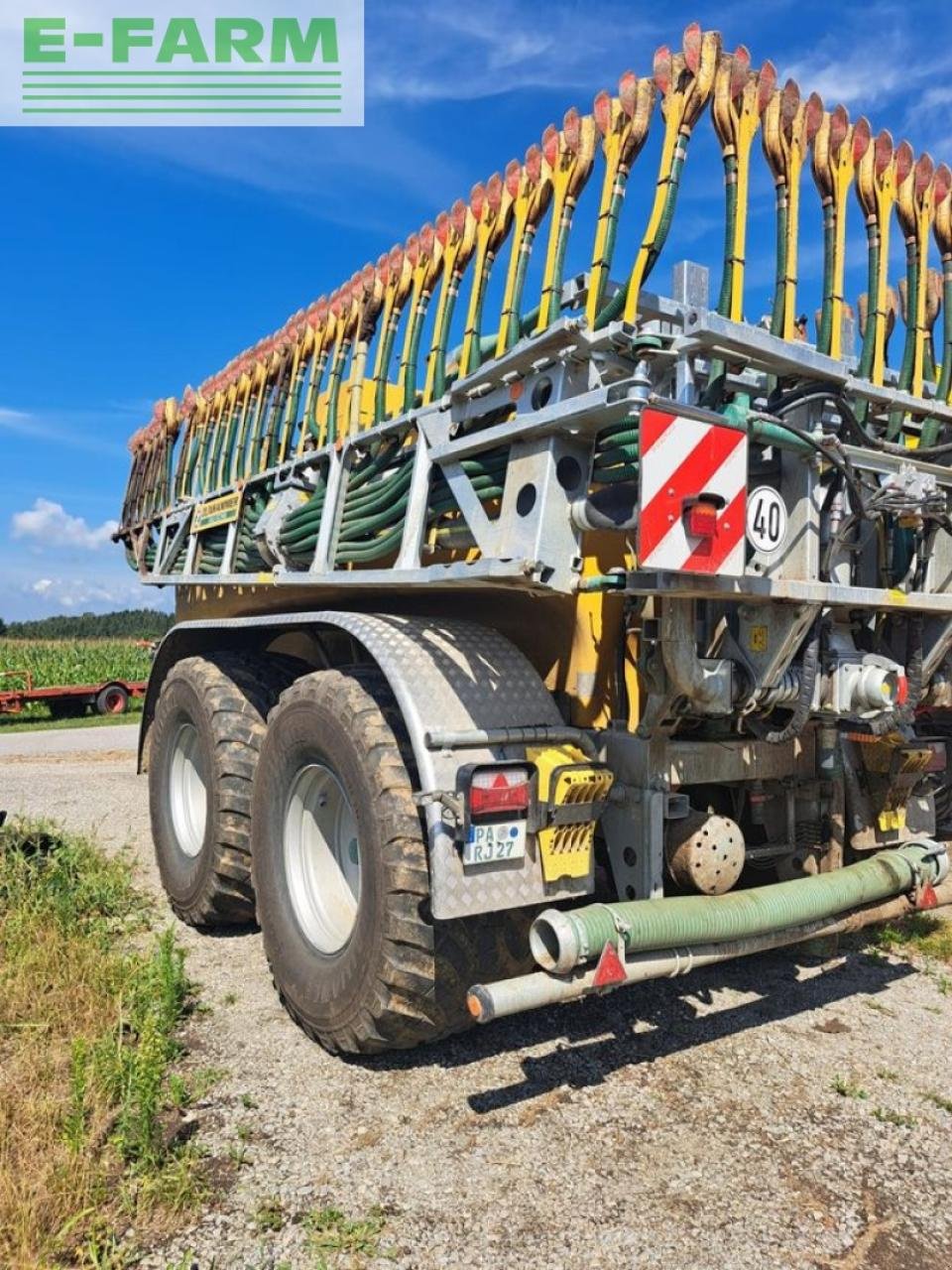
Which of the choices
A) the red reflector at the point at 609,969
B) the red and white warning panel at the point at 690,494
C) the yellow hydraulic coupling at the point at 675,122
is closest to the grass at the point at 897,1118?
the red reflector at the point at 609,969

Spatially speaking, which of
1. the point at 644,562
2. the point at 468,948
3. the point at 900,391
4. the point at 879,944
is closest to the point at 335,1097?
the point at 468,948

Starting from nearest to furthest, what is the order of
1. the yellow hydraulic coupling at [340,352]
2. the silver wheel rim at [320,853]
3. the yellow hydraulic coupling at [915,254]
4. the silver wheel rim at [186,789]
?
the yellow hydraulic coupling at [915,254] → the silver wheel rim at [320,853] → the yellow hydraulic coupling at [340,352] → the silver wheel rim at [186,789]

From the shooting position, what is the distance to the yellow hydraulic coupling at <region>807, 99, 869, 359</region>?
292cm

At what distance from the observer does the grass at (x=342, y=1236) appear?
2156mm

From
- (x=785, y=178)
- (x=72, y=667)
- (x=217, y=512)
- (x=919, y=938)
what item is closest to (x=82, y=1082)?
(x=785, y=178)

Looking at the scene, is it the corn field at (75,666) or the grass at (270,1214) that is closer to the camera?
the grass at (270,1214)

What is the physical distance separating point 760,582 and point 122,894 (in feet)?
12.4

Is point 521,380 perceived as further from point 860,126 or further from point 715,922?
point 715,922

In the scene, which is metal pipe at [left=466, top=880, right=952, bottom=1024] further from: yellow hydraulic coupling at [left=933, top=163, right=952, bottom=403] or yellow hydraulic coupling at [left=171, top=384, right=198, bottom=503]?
yellow hydraulic coupling at [left=171, top=384, right=198, bottom=503]

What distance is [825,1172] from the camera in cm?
251

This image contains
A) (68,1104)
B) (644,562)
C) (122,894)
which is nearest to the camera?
(644,562)

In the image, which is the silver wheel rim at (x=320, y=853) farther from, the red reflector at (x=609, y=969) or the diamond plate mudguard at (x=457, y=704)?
the red reflector at (x=609, y=969)

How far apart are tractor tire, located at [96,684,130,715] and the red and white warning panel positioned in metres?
17.9

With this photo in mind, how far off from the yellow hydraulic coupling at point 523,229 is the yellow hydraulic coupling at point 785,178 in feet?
2.27
